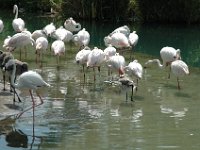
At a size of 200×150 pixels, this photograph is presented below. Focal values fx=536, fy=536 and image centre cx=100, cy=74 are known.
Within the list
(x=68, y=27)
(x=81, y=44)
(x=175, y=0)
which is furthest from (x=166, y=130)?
(x=175, y=0)

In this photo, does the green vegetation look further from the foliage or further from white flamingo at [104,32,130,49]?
white flamingo at [104,32,130,49]

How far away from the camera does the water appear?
28.3 ft

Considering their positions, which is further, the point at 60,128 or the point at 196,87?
the point at 196,87

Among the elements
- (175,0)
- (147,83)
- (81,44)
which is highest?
(175,0)

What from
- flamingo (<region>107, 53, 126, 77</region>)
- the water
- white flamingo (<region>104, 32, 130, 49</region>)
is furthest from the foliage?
flamingo (<region>107, 53, 126, 77</region>)

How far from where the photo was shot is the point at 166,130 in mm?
9352

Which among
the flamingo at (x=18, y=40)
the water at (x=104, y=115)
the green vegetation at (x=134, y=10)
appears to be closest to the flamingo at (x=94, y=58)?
the water at (x=104, y=115)

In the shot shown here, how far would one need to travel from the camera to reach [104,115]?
10.2 metres

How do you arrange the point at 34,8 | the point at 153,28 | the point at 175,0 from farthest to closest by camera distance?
the point at 34,8 < the point at 175,0 < the point at 153,28

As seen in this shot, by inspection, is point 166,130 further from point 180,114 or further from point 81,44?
point 81,44

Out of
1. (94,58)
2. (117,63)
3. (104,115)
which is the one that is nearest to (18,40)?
(94,58)

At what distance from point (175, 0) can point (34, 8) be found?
10071 mm

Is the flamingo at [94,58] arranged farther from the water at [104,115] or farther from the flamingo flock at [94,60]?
the water at [104,115]

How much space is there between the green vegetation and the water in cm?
1267
